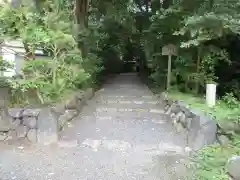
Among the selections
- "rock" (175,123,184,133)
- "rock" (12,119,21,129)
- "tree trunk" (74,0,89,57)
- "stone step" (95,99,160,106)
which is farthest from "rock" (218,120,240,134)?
"tree trunk" (74,0,89,57)

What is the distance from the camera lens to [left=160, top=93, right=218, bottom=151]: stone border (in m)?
4.38

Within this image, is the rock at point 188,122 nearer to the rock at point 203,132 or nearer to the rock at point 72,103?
the rock at point 203,132

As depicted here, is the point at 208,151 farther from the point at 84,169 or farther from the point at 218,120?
the point at 84,169

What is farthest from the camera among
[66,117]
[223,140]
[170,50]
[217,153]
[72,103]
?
[170,50]

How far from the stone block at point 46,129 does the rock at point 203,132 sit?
214 cm

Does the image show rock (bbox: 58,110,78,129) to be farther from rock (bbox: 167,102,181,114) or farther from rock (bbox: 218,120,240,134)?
rock (bbox: 218,120,240,134)

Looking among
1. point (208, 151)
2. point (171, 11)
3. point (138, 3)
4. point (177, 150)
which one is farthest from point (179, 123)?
point (138, 3)

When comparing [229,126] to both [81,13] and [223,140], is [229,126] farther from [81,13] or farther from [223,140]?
[81,13]

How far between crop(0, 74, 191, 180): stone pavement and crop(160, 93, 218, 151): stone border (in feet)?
0.55

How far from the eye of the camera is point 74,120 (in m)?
6.24

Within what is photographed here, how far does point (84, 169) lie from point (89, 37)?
692 cm

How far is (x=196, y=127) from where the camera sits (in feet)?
15.1

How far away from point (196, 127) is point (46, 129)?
2332 millimetres

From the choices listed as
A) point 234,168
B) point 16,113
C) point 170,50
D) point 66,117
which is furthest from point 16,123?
point 170,50
